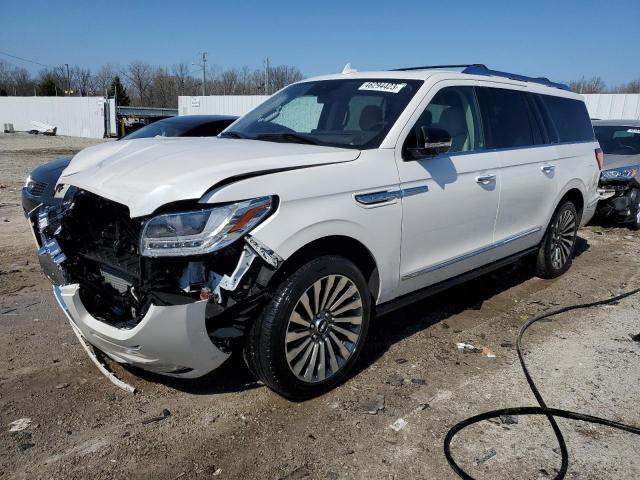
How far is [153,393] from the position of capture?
326 cm

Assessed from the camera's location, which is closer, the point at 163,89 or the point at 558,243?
the point at 558,243

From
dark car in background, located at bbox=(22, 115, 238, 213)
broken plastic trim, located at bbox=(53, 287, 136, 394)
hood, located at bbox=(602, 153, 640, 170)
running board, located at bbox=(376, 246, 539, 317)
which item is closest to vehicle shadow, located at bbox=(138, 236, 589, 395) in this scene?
broken plastic trim, located at bbox=(53, 287, 136, 394)

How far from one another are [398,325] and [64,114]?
4101 centimetres

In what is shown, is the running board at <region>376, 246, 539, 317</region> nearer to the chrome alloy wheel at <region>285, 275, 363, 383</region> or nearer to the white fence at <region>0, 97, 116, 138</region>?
the chrome alloy wheel at <region>285, 275, 363, 383</region>

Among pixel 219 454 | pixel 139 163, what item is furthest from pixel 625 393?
pixel 139 163

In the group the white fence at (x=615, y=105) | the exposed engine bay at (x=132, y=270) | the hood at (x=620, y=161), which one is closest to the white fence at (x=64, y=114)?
the white fence at (x=615, y=105)

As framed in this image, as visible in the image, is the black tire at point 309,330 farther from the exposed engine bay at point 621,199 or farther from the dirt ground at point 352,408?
the exposed engine bay at point 621,199

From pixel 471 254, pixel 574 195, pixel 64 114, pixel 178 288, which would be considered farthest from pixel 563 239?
pixel 64 114

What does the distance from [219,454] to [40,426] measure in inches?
40.8

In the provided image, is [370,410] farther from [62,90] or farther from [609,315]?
[62,90]

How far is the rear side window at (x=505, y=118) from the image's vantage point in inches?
171

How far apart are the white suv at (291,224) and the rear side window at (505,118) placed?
0.07ft

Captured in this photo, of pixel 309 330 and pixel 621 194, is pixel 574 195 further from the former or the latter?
pixel 309 330

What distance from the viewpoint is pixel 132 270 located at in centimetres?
284
